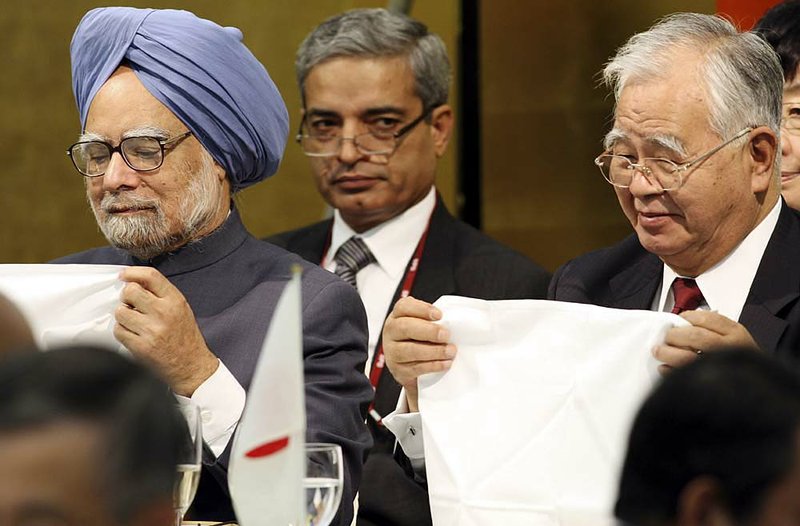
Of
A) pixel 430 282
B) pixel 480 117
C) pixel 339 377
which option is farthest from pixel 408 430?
pixel 480 117

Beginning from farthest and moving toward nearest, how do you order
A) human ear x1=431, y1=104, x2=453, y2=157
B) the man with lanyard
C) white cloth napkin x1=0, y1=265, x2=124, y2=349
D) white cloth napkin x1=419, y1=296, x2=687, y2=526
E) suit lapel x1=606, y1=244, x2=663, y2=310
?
human ear x1=431, y1=104, x2=453, y2=157
the man with lanyard
suit lapel x1=606, y1=244, x2=663, y2=310
white cloth napkin x1=0, y1=265, x2=124, y2=349
white cloth napkin x1=419, y1=296, x2=687, y2=526

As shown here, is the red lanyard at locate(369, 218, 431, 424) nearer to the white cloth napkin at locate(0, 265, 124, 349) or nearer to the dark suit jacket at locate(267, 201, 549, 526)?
the dark suit jacket at locate(267, 201, 549, 526)

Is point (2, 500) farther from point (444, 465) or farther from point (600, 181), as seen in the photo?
point (600, 181)

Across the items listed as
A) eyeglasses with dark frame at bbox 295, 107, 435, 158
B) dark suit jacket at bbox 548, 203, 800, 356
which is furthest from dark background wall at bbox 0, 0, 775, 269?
dark suit jacket at bbox 548, 203, 800, 356

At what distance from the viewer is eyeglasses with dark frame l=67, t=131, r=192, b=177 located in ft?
9.14

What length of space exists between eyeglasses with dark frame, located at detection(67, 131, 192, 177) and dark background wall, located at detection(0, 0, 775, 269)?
6.90 ft

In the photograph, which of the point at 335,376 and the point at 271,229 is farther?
the point at 271,229

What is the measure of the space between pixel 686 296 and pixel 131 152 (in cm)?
108

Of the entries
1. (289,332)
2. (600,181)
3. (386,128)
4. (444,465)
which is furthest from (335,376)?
(600,181)

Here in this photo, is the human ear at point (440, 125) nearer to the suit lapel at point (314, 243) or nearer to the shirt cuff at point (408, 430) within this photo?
the suit lapel at point (314, 243)

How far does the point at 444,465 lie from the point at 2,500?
129 centimetres

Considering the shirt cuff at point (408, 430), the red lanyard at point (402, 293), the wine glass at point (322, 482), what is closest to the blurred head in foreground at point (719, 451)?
the wine glass at point (322, 482)

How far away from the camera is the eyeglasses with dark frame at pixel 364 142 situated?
393cm

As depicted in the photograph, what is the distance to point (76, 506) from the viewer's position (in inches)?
41.9
